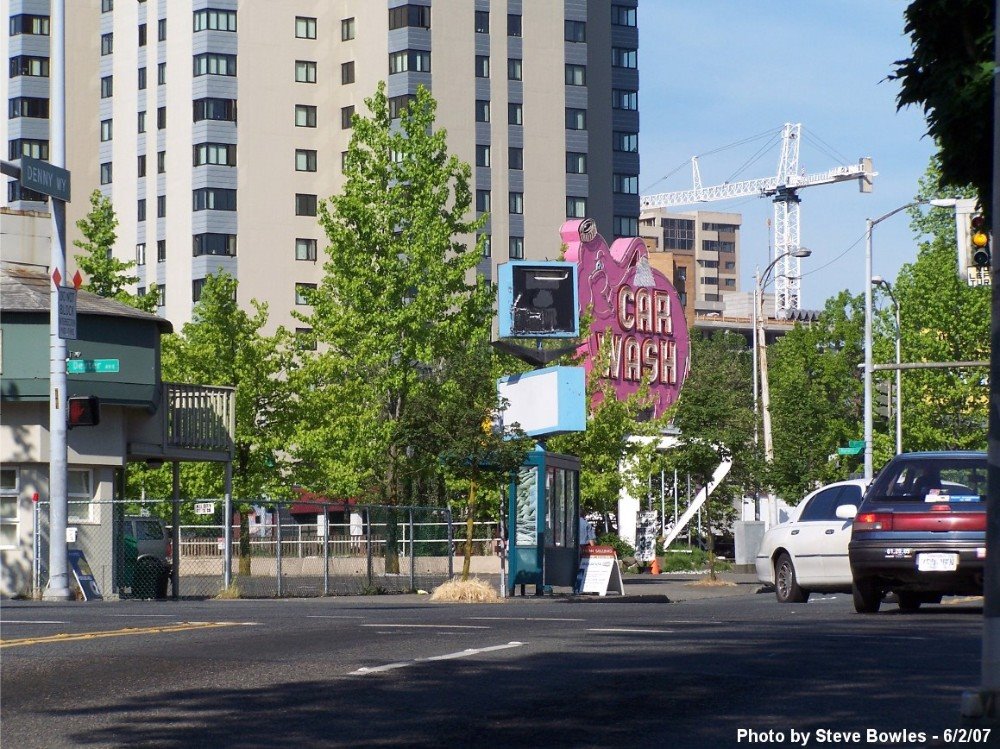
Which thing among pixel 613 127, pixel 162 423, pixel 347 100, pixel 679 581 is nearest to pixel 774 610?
pixel 162 423

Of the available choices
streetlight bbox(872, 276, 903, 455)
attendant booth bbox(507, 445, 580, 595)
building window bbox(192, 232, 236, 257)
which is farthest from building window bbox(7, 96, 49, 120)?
attendant booth bbox(507, 445, 580, 595)

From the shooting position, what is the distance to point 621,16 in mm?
108750

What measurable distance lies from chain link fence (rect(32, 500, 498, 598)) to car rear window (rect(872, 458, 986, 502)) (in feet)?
50.0

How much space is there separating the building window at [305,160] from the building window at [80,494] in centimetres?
Result: 6458

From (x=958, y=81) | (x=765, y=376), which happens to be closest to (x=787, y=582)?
(x=958, y=81)

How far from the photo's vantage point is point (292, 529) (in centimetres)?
3412

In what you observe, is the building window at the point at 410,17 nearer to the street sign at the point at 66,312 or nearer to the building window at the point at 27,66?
the building window at the point at 27,66

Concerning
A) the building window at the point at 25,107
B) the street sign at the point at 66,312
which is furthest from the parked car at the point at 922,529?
the building window at the point at 25,107

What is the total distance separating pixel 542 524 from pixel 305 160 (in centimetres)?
6667

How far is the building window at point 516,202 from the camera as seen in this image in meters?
97.4

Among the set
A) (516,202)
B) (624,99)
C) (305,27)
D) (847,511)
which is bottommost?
(847,511)

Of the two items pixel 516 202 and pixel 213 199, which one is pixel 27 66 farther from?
pixel 516 202

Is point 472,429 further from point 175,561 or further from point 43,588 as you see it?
point 43,588

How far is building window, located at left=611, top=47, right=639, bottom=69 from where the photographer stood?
107812mm
